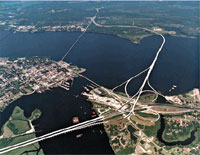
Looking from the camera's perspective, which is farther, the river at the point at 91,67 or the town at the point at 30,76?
the town at the point at 30,76

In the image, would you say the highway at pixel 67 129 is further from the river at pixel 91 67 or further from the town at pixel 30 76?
the town at pixel 30 76

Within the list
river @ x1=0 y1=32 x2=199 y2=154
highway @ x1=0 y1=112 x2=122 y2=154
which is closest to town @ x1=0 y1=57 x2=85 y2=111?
river @ x1=0 y1=32 x2=199 y2=154

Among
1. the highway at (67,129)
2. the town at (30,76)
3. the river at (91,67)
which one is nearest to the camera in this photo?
the highway at (67,129)

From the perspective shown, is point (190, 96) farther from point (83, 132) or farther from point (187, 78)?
point (83, 132)

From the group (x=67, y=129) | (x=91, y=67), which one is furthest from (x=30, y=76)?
(x=67, y=129)

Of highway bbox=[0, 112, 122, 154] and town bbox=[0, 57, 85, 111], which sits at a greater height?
town bbox=[0, 57, 85, 111]

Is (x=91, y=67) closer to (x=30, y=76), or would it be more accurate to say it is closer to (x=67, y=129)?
(x=30, y=76)

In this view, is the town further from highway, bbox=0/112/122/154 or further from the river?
highway, bbox=0/112/122/154

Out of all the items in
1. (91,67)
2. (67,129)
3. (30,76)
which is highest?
(91,67)

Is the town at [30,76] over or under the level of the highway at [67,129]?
over

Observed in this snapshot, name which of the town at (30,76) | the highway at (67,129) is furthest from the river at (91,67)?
the town at (30,76)

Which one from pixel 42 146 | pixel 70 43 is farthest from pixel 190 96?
pixel 70 43
